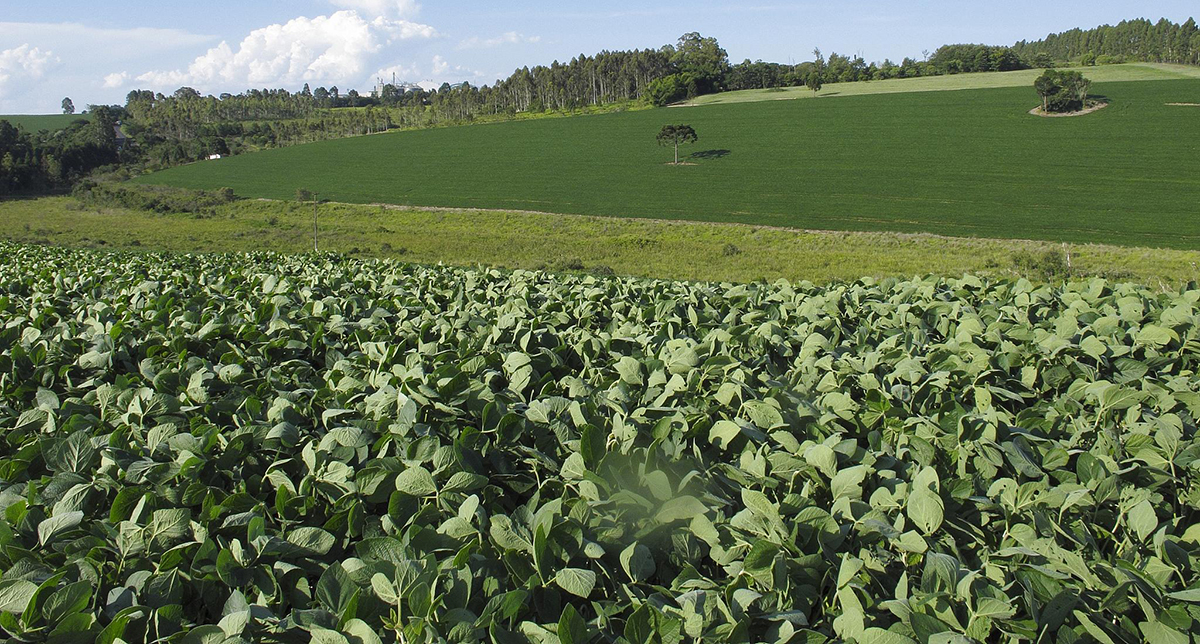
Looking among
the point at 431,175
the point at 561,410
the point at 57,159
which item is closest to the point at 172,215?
the point at 431,175

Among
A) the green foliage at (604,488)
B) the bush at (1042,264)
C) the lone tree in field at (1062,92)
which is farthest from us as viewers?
the lone tree in field at (1062,92)

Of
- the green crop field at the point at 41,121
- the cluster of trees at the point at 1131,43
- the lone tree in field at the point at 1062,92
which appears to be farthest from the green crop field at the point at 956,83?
the green crop field at the point at 41,121

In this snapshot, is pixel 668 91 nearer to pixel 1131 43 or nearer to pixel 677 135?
pixel 677 135

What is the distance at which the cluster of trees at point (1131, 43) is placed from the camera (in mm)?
125287

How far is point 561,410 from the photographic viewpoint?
135 inches

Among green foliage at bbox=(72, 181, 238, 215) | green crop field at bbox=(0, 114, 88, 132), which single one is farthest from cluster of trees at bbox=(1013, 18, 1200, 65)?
green crop field at bbox=(0, 114, 88, 132)

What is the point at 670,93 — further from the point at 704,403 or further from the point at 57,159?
the point at 704,403

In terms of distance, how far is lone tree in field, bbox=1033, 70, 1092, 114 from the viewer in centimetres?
6612

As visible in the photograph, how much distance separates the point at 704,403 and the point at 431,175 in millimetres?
68888

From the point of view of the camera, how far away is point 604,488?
2.72m

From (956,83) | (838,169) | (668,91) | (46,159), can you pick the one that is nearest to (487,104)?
(668,91)

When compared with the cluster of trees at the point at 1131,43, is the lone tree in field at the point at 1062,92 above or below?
below

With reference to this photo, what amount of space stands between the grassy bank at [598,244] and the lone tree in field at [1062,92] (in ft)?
128

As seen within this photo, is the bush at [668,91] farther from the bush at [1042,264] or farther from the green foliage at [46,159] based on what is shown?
the bush at [1042,264]
